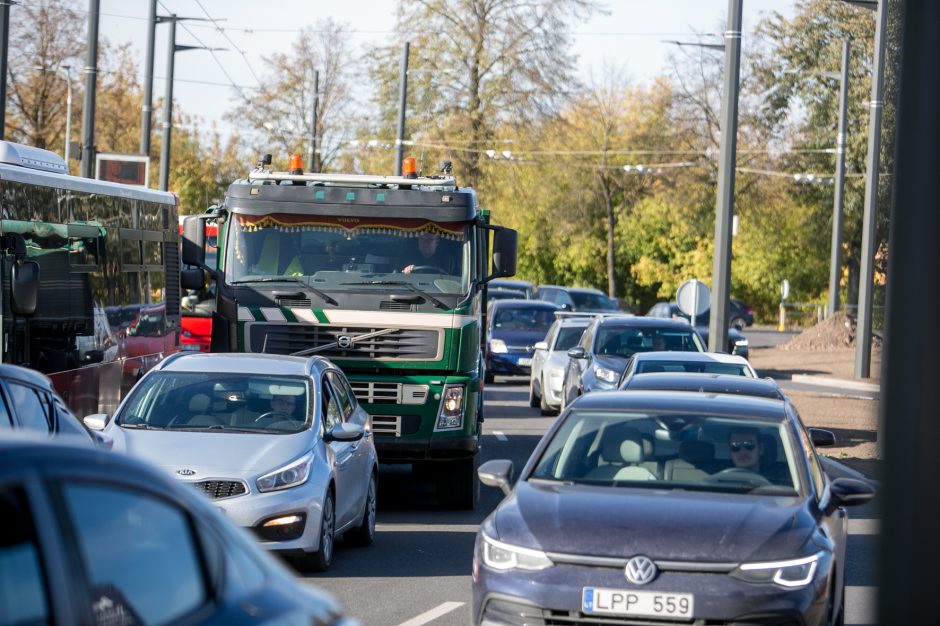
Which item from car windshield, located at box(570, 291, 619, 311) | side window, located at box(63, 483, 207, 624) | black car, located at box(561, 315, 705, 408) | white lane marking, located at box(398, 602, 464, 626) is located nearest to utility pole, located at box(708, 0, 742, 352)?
black car, located at box(561, 315, 705, 408)

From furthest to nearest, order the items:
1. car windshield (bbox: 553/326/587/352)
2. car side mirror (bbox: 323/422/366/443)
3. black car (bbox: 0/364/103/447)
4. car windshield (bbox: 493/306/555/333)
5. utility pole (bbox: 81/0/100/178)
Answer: car windshield (bbox: 493/306/555/333), utility pole (bbox: 81/0/100/178), car windshield (bbox: 553/326/587/352), car side mirror (bbox: 323/422/366/443), black car (bbox: 0/364/103/447)

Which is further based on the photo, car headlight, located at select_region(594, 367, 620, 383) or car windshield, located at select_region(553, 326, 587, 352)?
car windshield, located at select_region(553, 326, 587, 352)

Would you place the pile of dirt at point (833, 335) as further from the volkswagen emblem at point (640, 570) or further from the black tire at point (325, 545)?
the volkswagen emblem at point (640, 570)

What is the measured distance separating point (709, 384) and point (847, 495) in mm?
2864

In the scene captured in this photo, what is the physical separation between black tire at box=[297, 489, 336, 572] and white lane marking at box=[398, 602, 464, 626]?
3.96 ft

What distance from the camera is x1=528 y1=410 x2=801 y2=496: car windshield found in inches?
319

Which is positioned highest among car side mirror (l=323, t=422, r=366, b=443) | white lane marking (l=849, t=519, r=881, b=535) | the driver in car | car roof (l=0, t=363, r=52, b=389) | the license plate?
the driver in car

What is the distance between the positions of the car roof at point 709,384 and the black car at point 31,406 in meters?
3.93

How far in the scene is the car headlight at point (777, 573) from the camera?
6977 mm

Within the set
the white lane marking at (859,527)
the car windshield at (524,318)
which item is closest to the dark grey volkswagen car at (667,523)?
the white lane marking at (859,527)

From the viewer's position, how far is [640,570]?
22.8 feet

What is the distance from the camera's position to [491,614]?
7238 millimetres

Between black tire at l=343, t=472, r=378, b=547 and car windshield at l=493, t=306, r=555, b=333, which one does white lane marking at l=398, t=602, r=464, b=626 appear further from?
car windshield at l=493, t=306, r=555, b=333

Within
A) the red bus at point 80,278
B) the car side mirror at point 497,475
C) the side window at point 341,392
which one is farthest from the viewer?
the red bus at point 80,278
